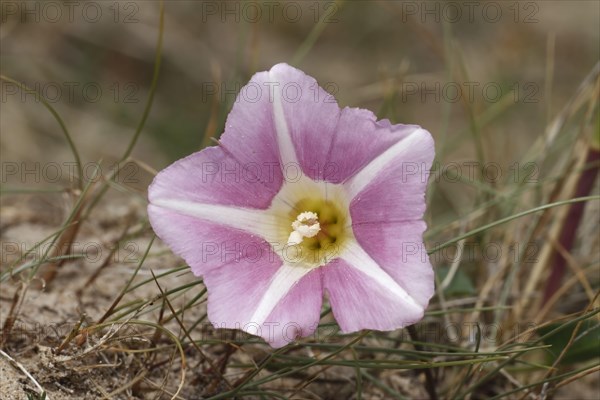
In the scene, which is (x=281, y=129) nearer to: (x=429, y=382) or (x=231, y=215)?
(x=231, y=215)

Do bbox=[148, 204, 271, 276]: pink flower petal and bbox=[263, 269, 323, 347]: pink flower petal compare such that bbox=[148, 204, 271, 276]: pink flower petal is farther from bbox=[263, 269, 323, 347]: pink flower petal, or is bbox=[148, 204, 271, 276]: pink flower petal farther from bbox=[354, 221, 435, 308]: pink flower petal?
bbox=[354, 221, 435, 308]: pink flower petal

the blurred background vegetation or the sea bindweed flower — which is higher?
the blurred background vegetation

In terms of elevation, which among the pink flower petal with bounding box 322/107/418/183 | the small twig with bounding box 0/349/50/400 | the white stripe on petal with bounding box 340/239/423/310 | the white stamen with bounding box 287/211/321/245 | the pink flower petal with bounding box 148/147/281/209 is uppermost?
the pink flower petal with bounding box 322/107/418/183

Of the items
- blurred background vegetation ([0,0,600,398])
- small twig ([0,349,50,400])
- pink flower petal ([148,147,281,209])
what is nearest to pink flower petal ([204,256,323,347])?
pink flower petal ([148,147,281,209])

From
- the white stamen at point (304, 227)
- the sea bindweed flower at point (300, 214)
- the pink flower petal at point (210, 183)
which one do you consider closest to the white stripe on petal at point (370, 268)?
the sea bindweed flower at point (300, 214)

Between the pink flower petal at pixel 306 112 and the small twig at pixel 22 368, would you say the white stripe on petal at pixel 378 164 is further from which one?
the small twig at pixel 22 368

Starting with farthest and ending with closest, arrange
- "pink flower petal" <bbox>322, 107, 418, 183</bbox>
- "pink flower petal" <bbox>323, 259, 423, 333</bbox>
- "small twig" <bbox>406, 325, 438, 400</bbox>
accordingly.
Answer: "small twig" <bbox>406, 325, 438, 400</bbox> < "pink flower petal" <bbox>322, 107, 418, 183</bbox> < "pink flower petal" <bbox>323, 259, 423, 333</bbox>

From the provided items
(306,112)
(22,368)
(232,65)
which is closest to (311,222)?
(306,112)

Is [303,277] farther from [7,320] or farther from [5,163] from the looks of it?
[5,163]
